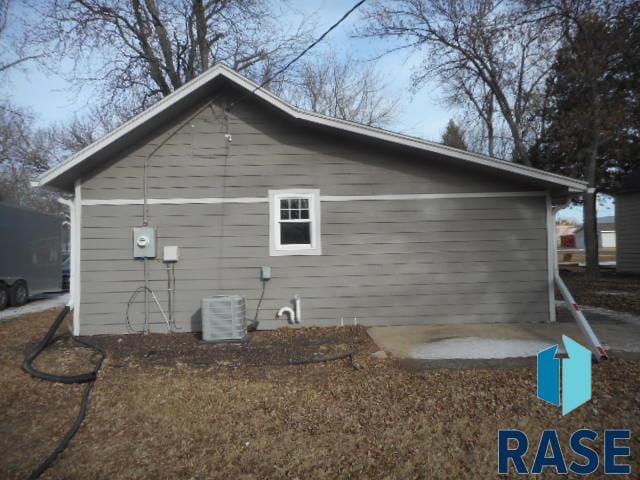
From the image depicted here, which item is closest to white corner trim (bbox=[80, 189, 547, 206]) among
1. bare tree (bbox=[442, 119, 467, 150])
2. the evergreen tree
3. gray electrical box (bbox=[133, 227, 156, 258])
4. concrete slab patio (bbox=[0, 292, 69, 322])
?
gray electrical box (bbox=[133, 227, 156, 258])

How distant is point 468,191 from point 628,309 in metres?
4.70

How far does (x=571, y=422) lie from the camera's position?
396 cm

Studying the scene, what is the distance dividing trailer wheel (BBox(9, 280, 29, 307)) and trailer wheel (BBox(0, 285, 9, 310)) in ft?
0.35

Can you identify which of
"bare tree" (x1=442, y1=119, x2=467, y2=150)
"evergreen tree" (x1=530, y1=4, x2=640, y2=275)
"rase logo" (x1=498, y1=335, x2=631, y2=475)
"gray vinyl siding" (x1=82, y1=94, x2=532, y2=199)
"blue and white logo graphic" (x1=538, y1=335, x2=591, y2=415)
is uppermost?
"bare tree" (x1=442, y1=119, x2=467, y2=150)

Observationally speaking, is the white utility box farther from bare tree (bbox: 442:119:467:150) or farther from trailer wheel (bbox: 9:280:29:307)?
bare tree (bbox: 442:119:467:150)

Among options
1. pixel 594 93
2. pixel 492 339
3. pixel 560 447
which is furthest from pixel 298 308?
pixel 594 93

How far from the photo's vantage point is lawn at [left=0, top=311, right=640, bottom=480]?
11.4ft

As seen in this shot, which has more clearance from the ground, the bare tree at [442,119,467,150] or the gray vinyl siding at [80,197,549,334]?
the bare tree at [442,119,467,150]

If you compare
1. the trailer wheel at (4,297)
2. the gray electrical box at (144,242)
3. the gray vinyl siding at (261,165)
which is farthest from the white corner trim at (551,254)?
the trailer wheel at (4,297)

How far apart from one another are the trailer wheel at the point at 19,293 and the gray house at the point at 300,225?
23.6 feet

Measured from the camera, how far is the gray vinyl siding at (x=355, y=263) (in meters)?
7.87

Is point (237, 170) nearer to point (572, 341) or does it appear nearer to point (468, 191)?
point (468, 191)

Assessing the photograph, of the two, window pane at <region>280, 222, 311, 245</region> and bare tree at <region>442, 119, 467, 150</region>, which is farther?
bare tree at <region>442, 119, 467, 150</region>

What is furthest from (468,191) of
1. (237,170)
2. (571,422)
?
(571,422)
